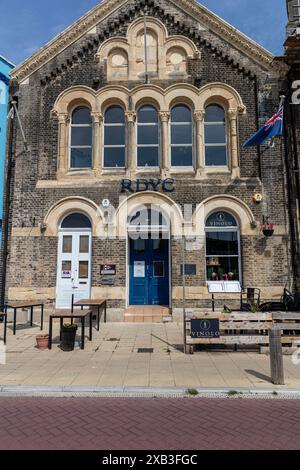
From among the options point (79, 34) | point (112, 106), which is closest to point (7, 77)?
point (79, 34)

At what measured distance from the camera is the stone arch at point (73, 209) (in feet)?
43.0

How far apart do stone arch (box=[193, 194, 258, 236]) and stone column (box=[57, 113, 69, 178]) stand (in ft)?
16.8

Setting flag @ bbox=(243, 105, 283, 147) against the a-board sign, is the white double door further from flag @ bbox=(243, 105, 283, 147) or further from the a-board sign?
flag @ bbox=(243, 105, 283, 147)

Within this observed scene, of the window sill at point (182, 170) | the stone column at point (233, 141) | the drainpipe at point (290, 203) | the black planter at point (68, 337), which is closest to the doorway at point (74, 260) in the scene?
the window sill at point (182, 170)

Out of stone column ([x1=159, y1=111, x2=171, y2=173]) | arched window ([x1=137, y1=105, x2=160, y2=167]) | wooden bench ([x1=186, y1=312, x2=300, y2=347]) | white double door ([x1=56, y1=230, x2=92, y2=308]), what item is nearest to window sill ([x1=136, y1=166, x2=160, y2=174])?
arched window ([x1=137, y1=105, x2=160, y2=167])

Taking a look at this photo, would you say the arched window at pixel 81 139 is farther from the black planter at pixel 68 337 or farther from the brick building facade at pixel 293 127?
the brick building facade at pixel 293 127

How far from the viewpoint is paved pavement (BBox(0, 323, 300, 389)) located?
6578mm

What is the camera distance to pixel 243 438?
448 centimetres

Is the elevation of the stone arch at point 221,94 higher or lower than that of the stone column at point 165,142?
higher

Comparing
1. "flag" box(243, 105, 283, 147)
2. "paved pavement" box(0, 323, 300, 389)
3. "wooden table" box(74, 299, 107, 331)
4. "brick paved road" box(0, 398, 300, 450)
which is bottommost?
"brick paved road" box(0, 398, 300, 450)

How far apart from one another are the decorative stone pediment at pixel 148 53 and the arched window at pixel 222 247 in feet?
18.5

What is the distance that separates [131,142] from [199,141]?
8.14 ft

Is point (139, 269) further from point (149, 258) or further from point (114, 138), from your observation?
point (114, 138)

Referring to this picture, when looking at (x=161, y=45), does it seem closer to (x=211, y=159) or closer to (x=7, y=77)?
(x=211, y=159)
